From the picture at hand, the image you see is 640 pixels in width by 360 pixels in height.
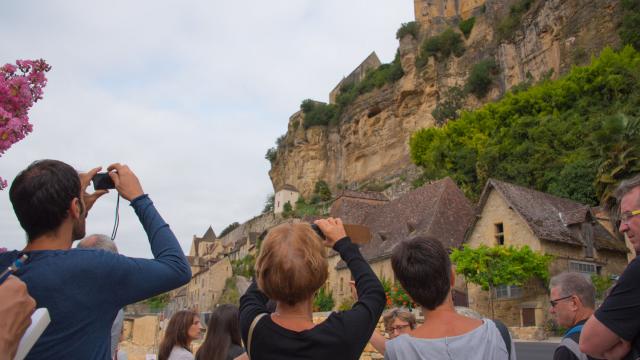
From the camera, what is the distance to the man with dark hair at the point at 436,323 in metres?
2.76

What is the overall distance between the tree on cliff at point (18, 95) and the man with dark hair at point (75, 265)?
2.68 feet

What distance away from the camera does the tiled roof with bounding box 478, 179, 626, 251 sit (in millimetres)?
21672

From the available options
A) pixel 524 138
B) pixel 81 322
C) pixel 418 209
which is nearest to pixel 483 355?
pixel 81 322

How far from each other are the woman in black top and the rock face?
37.9 meters

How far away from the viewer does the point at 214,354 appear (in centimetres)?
428

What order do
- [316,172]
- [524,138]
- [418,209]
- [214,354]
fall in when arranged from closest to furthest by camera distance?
[214,354] < [418,209] < [524,138] < [316,172]

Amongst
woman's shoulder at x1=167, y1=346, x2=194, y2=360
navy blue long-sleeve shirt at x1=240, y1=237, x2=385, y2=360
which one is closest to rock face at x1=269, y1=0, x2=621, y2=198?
woman's shoulder at x1=167, y1=346, x2=194, y2=360

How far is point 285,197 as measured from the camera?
71.8 meters

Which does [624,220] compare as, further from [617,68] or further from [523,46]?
[523,46]

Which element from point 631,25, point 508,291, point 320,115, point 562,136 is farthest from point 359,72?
point 508,291

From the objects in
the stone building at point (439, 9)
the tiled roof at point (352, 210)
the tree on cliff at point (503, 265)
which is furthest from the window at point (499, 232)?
the stone building at point (439, 9)

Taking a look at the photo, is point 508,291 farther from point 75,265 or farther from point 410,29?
point 410,29

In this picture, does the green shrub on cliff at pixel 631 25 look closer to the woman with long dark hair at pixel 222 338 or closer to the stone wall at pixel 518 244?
the stone wall at pixel 518 244

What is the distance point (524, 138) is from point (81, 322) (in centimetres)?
3230
